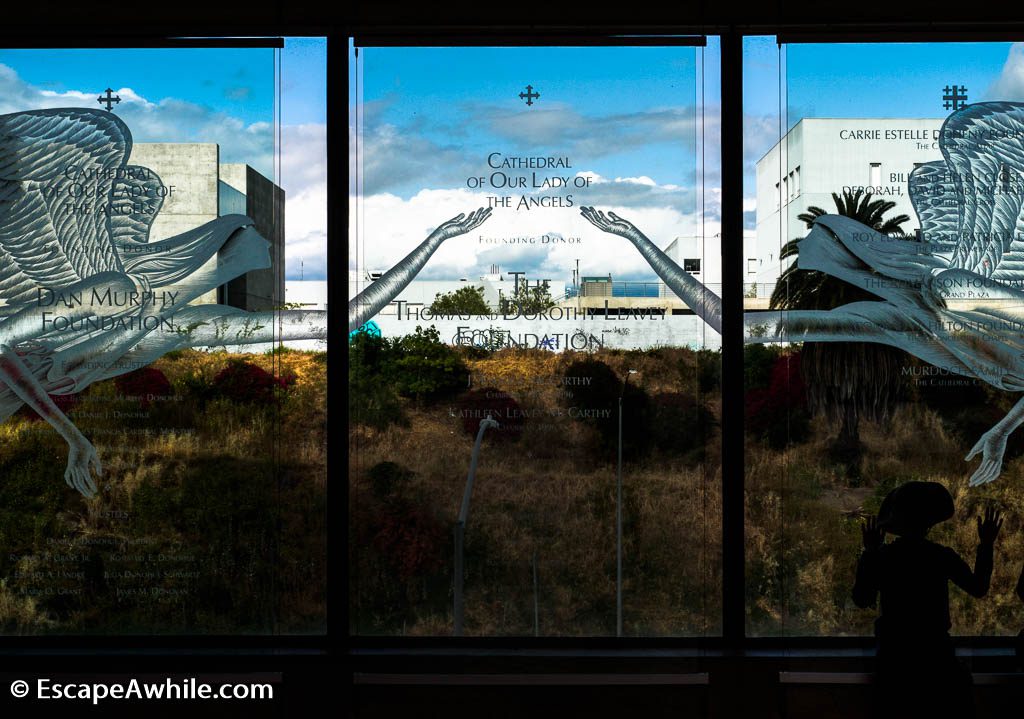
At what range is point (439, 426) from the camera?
3562mm

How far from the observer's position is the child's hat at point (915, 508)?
3301mm

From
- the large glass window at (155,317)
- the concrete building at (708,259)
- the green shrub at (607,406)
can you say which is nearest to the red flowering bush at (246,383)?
the large glass window at (155,317)

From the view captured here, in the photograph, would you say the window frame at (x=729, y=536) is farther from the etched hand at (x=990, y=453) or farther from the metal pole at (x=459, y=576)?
the etched hand at (x=990, y=453)

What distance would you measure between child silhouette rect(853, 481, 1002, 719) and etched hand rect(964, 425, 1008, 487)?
0.20 m

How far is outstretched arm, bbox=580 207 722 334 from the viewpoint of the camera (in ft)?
11.6

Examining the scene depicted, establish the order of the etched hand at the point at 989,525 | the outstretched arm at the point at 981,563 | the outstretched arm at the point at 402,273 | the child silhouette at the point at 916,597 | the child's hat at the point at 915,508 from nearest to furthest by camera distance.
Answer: the child silhouette at the point at 916,597
the outstretched arm at the point at 981,563
the child's hat at the point at 915,508
the etched hand at the point at 989,525
the outstretched arm at the point at 402,273

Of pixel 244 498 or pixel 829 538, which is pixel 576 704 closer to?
pixel 829 538

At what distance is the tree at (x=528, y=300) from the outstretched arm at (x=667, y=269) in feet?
1.16

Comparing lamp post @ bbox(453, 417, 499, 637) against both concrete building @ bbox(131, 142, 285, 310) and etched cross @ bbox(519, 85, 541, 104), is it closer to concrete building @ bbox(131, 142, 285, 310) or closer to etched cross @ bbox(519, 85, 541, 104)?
concrete building @ bbox(131, 142, 285, 310)

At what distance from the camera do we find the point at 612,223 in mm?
3566

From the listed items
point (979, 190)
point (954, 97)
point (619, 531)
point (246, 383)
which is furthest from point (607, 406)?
point (954, 97)

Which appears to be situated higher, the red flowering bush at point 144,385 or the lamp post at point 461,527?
the red flowering bush at point 144,385

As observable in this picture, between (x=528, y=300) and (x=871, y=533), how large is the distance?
1632 mm

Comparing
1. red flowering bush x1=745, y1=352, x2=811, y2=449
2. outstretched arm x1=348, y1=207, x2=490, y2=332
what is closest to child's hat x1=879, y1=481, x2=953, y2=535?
red flowering bush x1=745, y1=352, x2=811, y2=449
